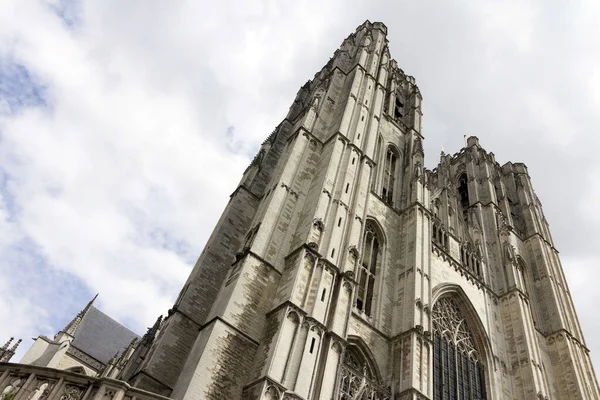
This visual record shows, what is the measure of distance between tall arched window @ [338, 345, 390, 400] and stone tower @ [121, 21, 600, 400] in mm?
40

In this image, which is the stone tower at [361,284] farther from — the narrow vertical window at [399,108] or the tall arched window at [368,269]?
the narrow vertical window at [399,108]

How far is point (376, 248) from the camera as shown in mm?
19344

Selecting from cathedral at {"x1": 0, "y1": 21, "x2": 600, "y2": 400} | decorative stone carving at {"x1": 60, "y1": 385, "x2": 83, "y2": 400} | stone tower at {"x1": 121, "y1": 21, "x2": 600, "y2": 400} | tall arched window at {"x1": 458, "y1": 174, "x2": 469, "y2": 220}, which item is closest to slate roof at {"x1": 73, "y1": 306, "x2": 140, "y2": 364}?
cathedral at {"x1": 0, "y1": 21, "x2": 600, "y2": 400}

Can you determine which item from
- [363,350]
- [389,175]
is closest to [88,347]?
[389,175]

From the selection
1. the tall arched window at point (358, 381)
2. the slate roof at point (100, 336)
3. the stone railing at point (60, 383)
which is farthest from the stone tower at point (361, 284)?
the slate roof at point (100, 336)

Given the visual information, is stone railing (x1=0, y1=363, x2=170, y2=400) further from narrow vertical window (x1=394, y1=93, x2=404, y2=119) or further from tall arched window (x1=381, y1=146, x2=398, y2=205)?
narrow vertical window (x1=394, y1=93, x2=404, y2=119)

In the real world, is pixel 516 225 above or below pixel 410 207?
above

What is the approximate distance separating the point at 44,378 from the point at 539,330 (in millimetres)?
21616

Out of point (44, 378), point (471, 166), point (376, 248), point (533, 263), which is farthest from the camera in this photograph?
point (471, 166)

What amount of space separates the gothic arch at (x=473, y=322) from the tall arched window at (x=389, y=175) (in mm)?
4210

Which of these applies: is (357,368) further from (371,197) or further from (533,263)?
(533,263)

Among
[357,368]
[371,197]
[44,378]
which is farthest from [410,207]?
[44,378]

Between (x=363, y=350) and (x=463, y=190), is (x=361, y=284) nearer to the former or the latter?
(x=363, y=350)

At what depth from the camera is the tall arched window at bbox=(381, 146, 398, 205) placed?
2214 centimetres
